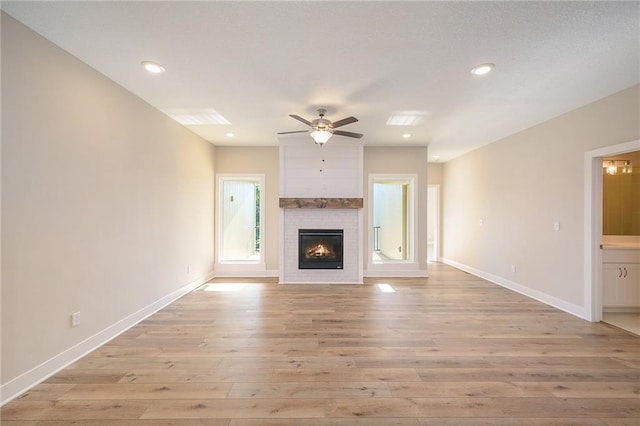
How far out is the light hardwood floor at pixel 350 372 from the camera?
76.1 inches

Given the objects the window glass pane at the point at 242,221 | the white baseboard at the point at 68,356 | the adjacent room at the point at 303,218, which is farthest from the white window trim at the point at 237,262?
the white baseboard at the point at 68,356

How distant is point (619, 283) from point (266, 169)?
19.6 feet

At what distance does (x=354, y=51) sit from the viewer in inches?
96.7

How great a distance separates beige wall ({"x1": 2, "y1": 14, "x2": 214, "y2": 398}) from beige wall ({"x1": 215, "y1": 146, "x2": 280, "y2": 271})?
197cm

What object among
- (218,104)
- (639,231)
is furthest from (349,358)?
(639,231)

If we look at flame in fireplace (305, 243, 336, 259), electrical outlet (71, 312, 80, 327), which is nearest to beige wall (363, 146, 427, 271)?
flame in fireplace (305, 243, 336, 259)

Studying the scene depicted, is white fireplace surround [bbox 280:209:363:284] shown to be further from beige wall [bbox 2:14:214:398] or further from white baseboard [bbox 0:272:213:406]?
white baseboard [bbox 0:272:213:406]

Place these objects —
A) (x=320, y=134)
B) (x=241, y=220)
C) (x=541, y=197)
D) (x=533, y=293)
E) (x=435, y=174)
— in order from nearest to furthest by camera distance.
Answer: (x=320, y=134) → (x=541, y=197) → (x=533, y=293) → (x=241, y=220) → (x=435, y=174)

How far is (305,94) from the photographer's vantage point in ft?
11.0

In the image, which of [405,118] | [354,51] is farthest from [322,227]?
[354,51]

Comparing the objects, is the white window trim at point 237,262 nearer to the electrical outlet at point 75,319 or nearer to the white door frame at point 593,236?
the electrical outlet at point 75,319

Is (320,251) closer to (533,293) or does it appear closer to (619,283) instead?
(533,293)

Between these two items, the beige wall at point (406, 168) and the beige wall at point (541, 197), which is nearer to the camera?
the beige wall at point (541, 197)

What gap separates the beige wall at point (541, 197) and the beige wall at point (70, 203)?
18.8ft
